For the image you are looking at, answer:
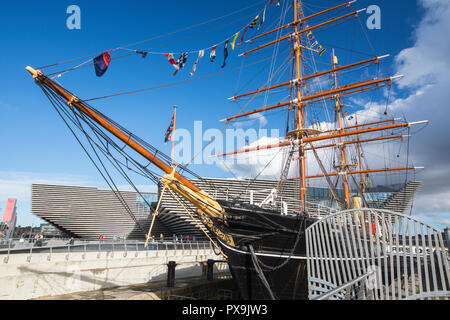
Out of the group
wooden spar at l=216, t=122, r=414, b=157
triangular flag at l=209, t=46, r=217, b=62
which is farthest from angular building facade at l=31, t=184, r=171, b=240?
triangular flag at l=209, t=46, r=217, b=62

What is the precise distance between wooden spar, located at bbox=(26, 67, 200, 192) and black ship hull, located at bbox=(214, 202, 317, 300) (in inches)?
118

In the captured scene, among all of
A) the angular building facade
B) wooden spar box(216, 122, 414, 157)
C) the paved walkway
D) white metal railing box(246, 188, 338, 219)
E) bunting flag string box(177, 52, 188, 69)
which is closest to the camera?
the paved walkway

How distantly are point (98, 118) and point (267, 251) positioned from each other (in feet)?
24.3

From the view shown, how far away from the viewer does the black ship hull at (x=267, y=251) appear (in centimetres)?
984

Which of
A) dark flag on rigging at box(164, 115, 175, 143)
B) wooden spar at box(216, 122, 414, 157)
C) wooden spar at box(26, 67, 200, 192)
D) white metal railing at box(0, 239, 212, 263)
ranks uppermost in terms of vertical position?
wooden spar at box(216, 122, 414, 157)

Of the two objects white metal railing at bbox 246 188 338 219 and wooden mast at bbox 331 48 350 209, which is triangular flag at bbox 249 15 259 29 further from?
wooden mast at bbox 331 48 350 209

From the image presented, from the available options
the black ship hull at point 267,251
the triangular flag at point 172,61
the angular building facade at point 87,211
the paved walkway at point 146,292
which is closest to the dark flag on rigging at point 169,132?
the triangular flag at point 172,61

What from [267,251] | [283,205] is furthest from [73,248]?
[283,205]

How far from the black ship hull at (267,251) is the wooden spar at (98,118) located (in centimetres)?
301

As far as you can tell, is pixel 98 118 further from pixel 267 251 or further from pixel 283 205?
pixel 283 205

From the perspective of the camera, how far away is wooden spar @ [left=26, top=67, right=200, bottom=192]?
797 cm

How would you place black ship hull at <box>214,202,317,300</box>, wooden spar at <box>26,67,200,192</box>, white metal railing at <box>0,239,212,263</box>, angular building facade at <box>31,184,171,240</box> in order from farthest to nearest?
angular building facade at <box>31,184,171,240</box> < white metal railing at <box>0,239,212,263</box> < black ship hull at <box>214,202,317,300</box> < wooden spar at <box>26,67,200,192</box>
